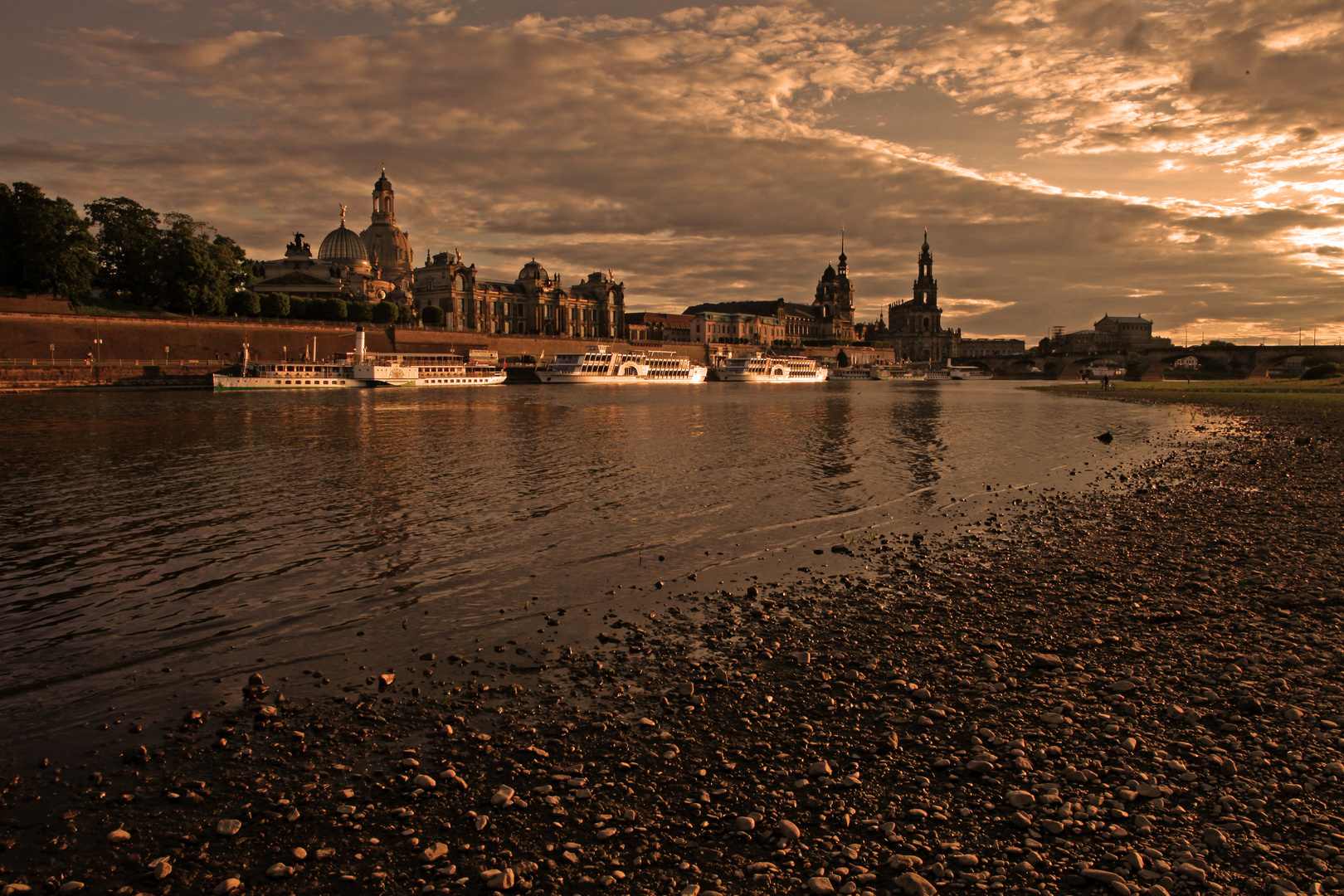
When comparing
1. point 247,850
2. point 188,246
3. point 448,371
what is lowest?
point 247,850

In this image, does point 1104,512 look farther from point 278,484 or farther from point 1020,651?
point 278,484

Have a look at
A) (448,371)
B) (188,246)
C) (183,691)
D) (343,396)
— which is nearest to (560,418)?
(343,396)

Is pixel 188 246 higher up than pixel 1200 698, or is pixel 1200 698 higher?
pixel 188 246

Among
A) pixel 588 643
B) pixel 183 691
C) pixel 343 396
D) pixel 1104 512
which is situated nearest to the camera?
pixel 183 691

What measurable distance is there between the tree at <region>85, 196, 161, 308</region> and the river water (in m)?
53.7

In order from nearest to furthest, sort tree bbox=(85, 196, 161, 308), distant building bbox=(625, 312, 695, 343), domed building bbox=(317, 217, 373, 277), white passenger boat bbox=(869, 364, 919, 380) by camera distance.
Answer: tree bbox=(85, 196, 161, 308)
domed building bbox=(317, 217, 373, 277)
white passenger boat bbox=(869, 364, 919, 380)
distant building bbox=(625, 312, 695, 343)

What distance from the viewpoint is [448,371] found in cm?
9462

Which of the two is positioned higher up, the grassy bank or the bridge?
the bridge

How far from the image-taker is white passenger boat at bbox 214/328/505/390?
77688mm

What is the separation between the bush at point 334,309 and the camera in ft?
354

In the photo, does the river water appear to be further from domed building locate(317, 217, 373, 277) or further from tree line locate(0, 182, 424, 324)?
domed building locate(317, 217, 373, 277)

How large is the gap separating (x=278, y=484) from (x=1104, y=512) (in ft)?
73.2

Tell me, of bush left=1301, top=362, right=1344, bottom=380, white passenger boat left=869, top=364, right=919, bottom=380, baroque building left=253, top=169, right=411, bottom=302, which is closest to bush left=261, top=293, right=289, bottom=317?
baroque building left=253, top=169, right=411, bottom=302

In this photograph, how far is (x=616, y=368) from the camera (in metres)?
111
